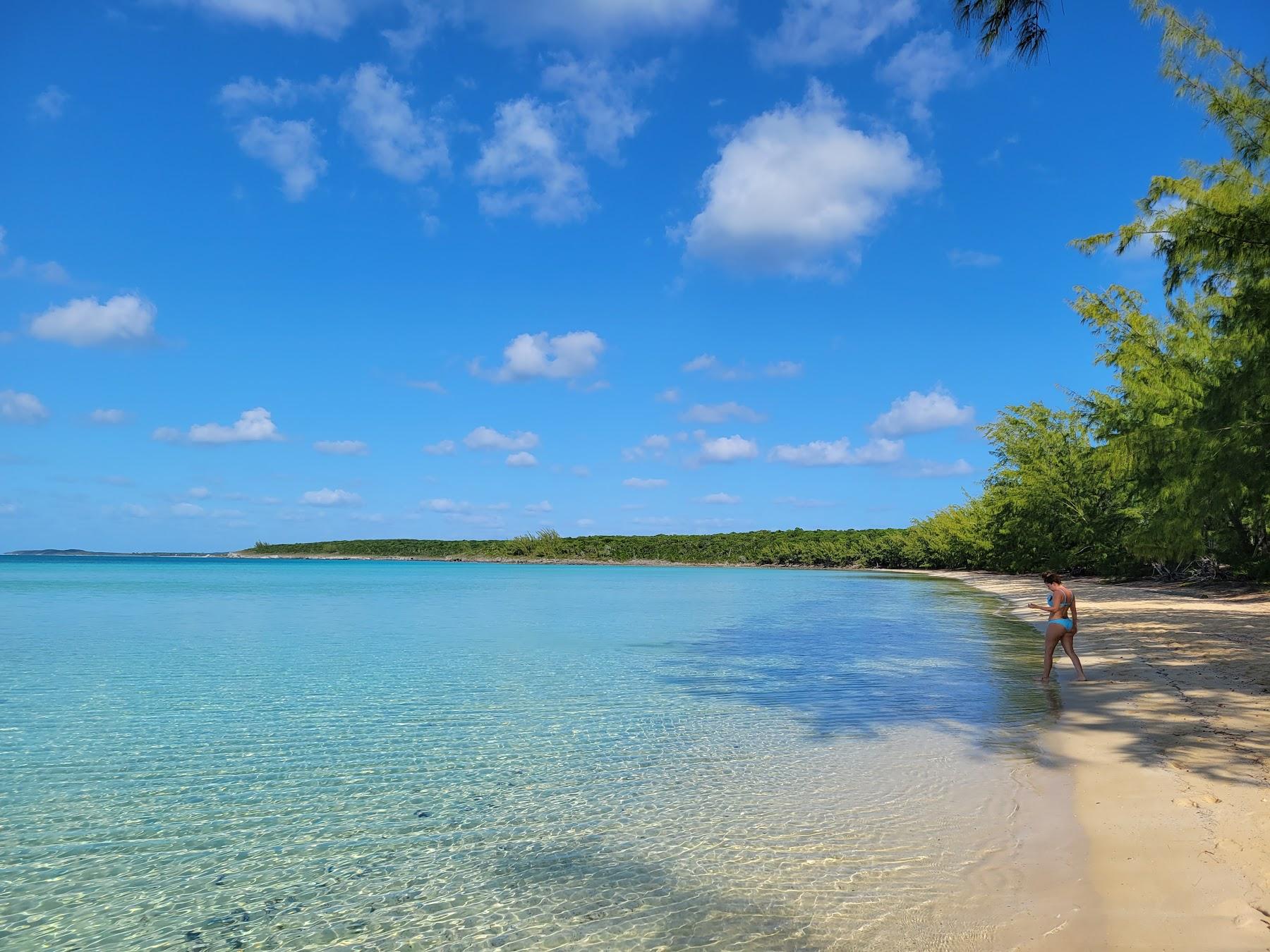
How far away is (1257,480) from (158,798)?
58.5 ft

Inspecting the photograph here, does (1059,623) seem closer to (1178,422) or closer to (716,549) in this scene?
(1178,422)

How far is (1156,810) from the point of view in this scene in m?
6.04

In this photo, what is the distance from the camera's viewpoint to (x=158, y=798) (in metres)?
7.20

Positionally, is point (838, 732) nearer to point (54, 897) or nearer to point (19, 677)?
point (54, 897)

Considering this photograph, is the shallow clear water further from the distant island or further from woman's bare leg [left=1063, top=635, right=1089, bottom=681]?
the distant island

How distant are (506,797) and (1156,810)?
5.39 metres

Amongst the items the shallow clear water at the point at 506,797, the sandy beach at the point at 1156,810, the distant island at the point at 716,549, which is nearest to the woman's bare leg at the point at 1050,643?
the sandy beach at the point at 1156,810

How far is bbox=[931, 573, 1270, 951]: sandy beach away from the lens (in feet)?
14.0

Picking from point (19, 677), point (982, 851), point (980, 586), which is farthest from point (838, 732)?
point (980, 586)

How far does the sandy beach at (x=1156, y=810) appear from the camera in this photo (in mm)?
4281

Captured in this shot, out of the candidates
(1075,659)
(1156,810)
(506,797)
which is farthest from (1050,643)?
(506,797)

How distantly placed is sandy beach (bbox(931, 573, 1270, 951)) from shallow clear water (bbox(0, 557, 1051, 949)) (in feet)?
1.46

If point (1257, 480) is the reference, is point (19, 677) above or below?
below

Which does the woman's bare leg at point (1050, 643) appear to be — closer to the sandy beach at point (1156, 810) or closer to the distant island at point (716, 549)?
the sandy beach at point (1156, 810)
